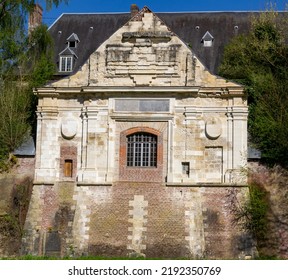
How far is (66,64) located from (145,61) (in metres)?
8.78

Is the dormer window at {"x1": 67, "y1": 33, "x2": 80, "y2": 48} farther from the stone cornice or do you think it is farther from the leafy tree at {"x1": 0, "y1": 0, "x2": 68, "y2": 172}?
the stone cornice

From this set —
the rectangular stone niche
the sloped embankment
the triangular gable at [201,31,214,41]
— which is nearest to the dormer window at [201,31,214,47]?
the triangular gable at [201,31,214,41]

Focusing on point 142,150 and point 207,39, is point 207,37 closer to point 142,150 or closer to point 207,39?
point 207,39

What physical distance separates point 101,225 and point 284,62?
1076 cm

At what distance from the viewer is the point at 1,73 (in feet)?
101

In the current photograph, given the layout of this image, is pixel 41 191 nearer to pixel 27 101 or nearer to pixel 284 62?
pixel 27 101

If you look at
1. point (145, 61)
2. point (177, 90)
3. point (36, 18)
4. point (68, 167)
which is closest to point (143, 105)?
point (177, 90)

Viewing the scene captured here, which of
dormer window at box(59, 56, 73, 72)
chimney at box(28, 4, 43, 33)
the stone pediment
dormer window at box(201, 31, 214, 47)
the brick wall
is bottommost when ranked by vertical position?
the brick wall

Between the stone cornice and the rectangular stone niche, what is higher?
the stone cornice

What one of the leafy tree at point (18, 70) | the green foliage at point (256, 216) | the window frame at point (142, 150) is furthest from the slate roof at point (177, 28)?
the green foliage at point (256, 216)

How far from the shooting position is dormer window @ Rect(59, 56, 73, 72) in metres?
34.8

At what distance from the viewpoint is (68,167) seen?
27.4m

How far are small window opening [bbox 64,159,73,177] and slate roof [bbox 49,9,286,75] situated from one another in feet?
29.8

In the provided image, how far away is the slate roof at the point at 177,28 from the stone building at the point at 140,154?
8064mm
